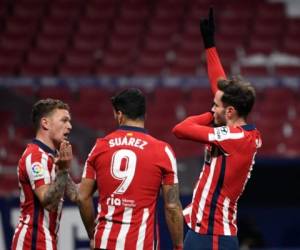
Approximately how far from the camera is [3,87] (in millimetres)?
15195

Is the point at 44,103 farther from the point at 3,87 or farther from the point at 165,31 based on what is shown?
the point at 165,31

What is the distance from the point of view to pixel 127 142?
6.54m

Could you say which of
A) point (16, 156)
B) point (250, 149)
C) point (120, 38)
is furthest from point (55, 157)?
point (120, 38)

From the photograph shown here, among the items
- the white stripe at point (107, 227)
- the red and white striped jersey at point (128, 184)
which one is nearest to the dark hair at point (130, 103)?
the red and white striped jersey at point (128, 184)

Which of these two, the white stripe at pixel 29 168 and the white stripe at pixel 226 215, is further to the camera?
the white stripe at pixel 226 215

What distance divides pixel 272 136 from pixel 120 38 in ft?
12.6

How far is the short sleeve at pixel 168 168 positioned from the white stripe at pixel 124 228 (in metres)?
0.31

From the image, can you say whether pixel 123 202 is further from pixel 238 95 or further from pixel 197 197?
pixel 238 95

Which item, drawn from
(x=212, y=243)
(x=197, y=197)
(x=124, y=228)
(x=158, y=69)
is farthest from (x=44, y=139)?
(x=158, y=69)

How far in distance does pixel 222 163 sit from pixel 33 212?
128 centimetres

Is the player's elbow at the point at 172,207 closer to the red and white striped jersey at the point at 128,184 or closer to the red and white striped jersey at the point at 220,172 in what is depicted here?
the red and white striped jersey at the point at 128,184

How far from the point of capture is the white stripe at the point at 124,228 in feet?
21.3

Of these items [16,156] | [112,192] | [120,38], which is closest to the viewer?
[112,192]

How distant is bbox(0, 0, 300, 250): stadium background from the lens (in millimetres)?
12586
